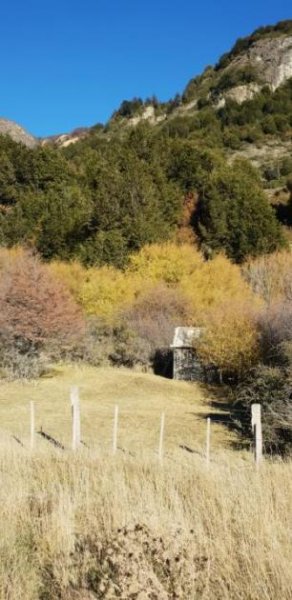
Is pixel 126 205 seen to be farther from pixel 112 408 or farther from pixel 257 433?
pixel 257 433

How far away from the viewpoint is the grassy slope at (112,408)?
57.1 ft

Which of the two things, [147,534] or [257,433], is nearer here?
[147,534]

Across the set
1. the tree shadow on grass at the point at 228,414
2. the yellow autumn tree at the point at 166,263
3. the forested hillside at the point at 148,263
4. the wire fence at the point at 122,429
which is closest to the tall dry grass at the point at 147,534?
the wire fence at the point at 122,429

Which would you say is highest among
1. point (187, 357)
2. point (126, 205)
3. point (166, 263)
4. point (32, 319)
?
point (126, 205)

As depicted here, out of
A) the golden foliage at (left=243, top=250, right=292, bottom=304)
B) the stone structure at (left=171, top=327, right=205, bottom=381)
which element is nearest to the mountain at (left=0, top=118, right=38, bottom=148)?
the golden foliage at (left=243, top=250, right=292, bottom=304)

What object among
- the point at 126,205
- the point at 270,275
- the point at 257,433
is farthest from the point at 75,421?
the point at 126,205

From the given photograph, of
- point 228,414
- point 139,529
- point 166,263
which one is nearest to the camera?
point 139,529

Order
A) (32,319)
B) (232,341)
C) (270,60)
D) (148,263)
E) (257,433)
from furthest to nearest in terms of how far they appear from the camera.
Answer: (270,60) → (148,263) → (32,319) → (232,341) → (257,433)

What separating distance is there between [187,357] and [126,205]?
59.4ft

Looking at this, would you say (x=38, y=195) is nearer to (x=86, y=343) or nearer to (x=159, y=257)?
(x=159, y=257)

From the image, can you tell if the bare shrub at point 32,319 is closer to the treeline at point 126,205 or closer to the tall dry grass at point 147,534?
the treeline at point 126,205

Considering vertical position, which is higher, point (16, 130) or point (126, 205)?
point (16, 130)

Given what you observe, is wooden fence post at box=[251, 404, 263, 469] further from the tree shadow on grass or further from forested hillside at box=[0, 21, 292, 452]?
the tree shadow on grass

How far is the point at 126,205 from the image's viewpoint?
44.1 m
